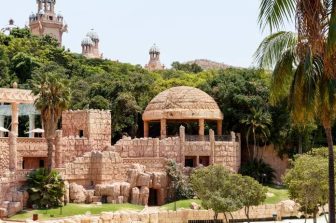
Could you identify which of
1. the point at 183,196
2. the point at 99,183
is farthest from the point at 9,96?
the point at 183,196

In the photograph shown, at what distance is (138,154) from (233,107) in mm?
10884

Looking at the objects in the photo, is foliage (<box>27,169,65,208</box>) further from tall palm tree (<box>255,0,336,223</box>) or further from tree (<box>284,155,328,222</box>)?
tall palm tree (<box>255,0,336,223</box>)

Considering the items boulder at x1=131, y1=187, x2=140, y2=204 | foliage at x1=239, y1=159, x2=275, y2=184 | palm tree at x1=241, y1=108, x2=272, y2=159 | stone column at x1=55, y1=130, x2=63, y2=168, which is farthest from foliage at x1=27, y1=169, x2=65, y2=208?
palm tree at x1=241, y1=108, x2=272, y2=159

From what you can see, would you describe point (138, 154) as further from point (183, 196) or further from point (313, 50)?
point (313, 50)

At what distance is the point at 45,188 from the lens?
3938 cm

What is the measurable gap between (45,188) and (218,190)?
37.2 feet

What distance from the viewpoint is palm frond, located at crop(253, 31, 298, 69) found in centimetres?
1423

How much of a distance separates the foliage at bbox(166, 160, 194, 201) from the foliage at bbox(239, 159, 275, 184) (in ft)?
24.5

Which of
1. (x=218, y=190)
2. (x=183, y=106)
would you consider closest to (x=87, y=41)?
(x=183, y=106)

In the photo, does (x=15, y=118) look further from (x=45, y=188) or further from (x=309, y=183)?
(x=309, y=183)

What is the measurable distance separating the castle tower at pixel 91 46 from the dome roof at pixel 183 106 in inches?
2902

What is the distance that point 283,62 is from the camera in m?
14.3

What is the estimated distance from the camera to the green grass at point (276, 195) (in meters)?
46.6

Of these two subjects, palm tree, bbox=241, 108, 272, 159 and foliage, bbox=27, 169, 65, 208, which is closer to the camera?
foliage, bbox=27, 169, 65, 208
